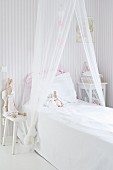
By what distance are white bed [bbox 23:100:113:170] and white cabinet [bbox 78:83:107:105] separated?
0.34m

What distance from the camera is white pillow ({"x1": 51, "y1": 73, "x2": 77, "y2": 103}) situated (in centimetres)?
480

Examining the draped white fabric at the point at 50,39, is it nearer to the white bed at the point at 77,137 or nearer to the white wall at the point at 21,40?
the white bed at the point at 77,137

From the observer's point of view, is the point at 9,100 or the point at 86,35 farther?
the point at 9,100

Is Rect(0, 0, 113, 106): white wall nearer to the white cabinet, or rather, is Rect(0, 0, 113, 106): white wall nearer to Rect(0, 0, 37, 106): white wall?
Rect(0, 0, 37, 106): white wall

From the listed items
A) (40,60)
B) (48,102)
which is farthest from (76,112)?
(40,60)

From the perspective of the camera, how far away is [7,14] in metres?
4.56

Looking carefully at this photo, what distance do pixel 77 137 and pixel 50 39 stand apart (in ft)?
4.42

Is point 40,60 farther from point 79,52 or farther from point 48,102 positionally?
point 79,52

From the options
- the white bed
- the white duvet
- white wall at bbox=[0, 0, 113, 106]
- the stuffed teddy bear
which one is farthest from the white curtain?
the stuffed teddy bear

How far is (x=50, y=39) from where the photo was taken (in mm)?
3750

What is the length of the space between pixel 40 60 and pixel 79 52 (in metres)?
1.38

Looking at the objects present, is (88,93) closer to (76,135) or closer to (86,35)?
(86,35)

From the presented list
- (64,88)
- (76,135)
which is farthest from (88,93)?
(76,135)

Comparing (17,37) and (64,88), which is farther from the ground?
(17,37)
